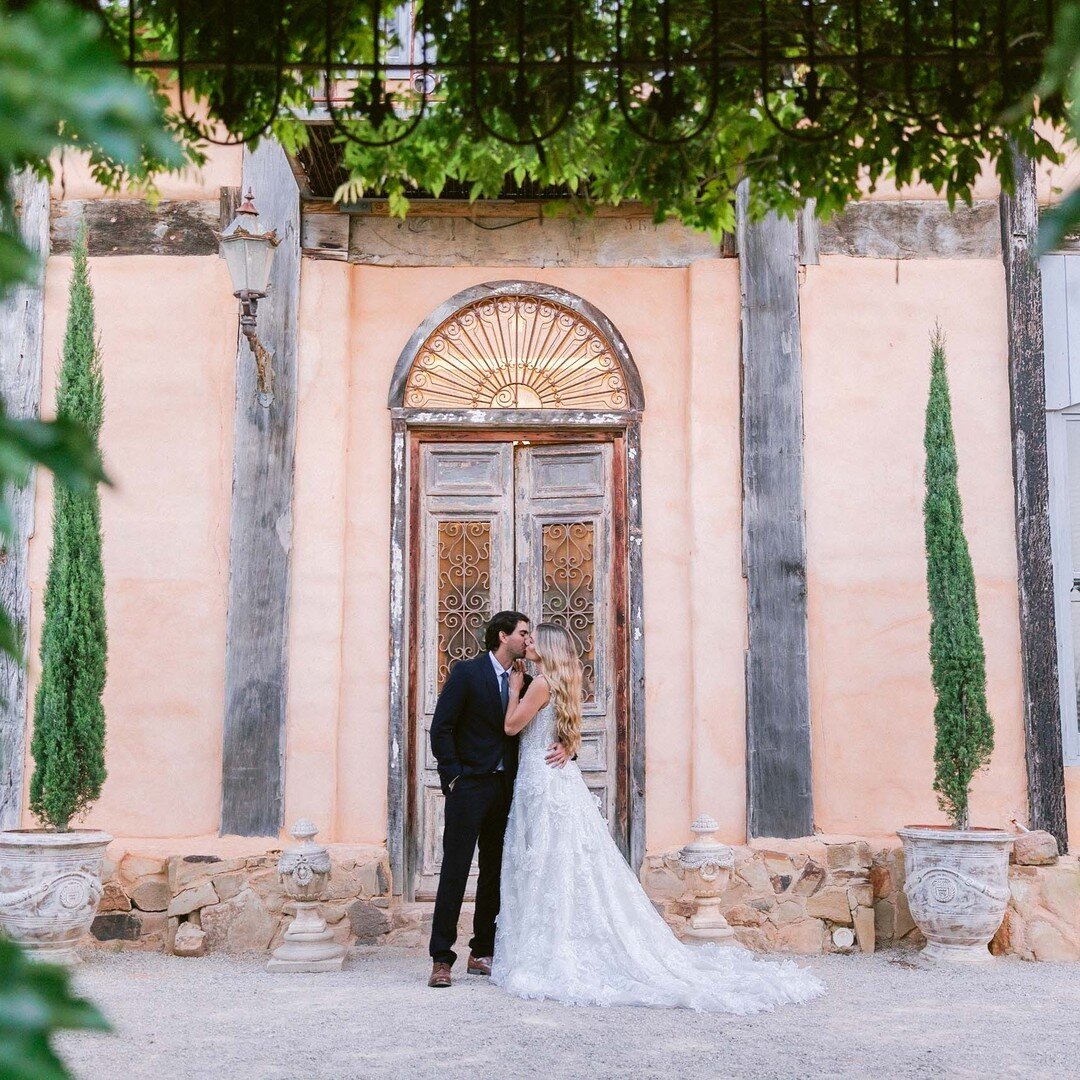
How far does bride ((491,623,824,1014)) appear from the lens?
17.3 ft

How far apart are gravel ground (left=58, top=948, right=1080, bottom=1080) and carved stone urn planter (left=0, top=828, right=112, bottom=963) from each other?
25 centimetres

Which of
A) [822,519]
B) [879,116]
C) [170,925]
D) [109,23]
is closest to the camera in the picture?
[109,23]

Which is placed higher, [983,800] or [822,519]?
[822,519]

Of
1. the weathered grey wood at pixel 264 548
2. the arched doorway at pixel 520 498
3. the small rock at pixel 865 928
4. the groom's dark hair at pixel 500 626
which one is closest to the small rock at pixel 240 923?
the weathered grey wood at pixel 264 548

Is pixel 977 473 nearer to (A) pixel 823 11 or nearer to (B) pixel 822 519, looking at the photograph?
(B) pixel 822 519

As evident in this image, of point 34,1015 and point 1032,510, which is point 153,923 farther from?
point 34,1015

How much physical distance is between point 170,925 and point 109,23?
4.77 m

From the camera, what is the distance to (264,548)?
695 centimetres

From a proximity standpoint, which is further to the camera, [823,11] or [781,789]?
[781,789]

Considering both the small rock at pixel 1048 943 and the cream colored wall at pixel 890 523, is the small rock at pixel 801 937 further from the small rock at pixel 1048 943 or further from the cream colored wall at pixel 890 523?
the small rock at pixel 1048 943

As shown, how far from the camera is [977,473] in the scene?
281 inches

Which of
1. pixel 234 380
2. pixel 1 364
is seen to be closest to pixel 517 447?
pixel 234 380

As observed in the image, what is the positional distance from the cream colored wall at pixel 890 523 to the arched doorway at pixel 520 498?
1073 mm

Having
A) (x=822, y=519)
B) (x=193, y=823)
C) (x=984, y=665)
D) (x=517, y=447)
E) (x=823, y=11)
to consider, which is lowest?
(x=193, y=823)
